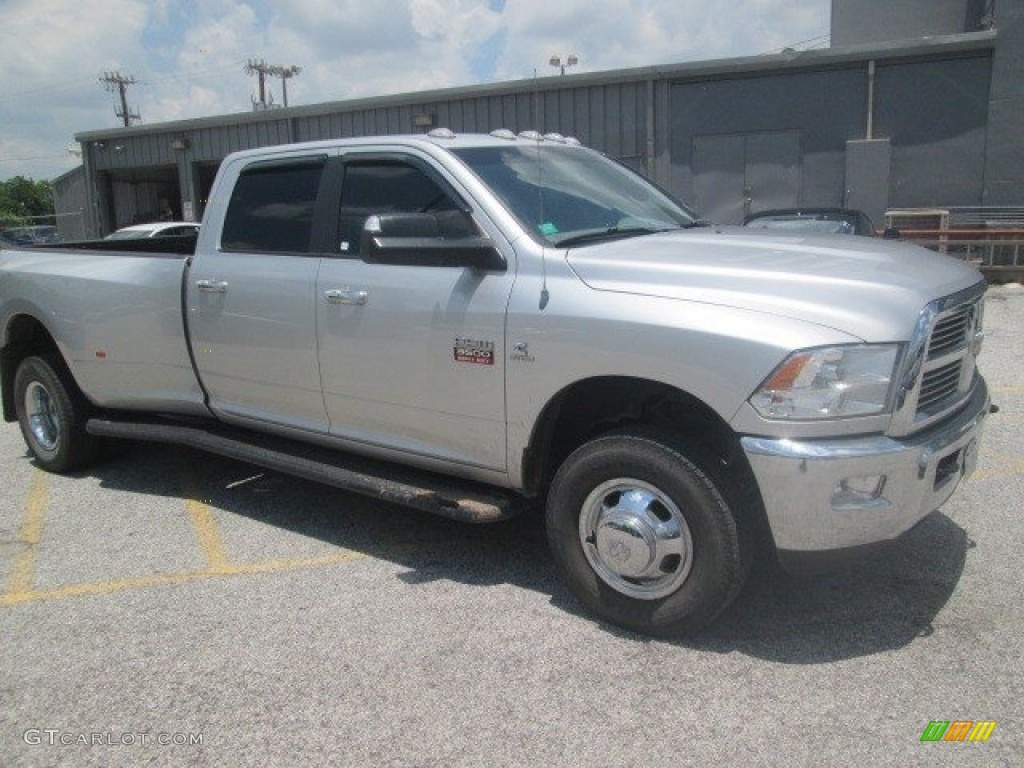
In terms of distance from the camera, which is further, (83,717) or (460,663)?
(460,663)

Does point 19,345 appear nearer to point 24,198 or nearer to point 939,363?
point 939,363

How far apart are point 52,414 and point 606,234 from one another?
4225mm

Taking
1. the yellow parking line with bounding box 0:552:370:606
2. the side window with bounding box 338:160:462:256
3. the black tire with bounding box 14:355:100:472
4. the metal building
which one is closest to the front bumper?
the side window with bounding box 338:160:462:256

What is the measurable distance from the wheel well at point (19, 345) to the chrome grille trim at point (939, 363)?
530 cm

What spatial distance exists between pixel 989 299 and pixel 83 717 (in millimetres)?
15213

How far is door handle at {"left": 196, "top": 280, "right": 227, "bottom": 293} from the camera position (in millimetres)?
4734

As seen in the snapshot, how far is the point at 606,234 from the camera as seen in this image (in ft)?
→ 13.1

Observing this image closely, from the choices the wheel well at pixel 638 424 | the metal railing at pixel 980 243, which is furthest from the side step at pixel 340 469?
the metal railing at pixel 980 243

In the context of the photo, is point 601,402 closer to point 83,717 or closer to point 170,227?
point 83,717

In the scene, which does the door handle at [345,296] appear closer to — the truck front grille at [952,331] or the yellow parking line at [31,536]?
the yellow parking line at [31,536]

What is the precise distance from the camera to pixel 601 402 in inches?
146

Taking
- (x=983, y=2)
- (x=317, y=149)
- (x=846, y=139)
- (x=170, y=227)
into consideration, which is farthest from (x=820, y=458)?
(x=983, y=2)

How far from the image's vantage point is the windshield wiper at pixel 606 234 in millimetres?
3784

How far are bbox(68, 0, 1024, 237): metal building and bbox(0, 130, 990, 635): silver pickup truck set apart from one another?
15840 mm
